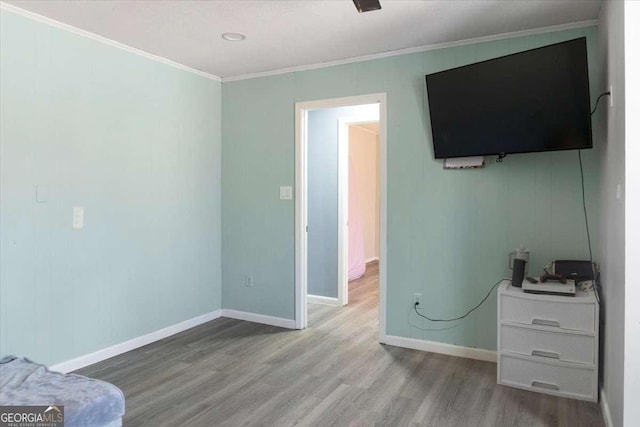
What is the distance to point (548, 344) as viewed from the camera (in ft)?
8.89

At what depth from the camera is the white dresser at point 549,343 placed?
260cm

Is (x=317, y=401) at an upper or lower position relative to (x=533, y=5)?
lower

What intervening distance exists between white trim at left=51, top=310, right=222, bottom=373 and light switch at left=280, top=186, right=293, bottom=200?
1395mm

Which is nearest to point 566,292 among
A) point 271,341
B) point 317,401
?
point 317,401

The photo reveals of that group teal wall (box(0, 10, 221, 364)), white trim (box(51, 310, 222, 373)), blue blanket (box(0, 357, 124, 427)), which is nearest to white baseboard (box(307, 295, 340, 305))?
white trim (box(51, 310, 222, 373))

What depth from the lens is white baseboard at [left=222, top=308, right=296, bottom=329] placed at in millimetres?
4105

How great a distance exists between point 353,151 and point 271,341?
420 centimetres

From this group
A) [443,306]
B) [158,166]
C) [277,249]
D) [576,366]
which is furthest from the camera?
[277,249]

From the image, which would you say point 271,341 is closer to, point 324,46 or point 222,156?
point 222,156

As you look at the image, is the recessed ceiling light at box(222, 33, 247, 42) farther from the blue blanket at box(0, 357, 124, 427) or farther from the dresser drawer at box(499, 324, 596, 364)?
the dresser drawer at box(499, 324, 596, 364)

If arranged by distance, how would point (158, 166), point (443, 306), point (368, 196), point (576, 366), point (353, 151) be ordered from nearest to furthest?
point (576, 366) < point (443, 306) < point (158, 166) < point (353, 151) < point (368, 196)

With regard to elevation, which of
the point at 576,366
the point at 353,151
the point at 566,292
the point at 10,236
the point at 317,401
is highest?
the point at 353,151

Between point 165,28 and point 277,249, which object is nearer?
point 165,28

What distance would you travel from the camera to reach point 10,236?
2.72 m
